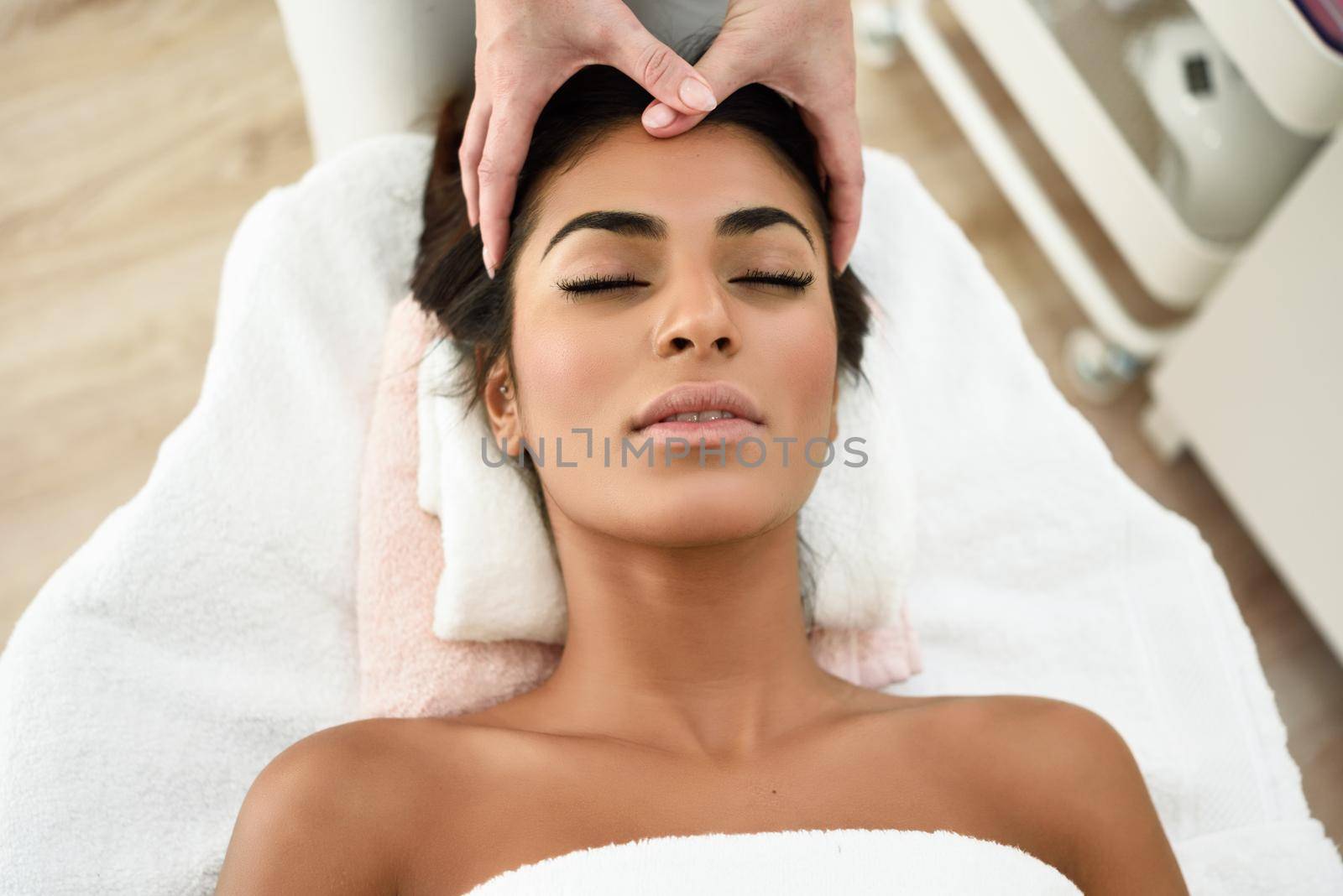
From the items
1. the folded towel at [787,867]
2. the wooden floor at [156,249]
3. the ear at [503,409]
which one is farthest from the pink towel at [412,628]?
the wooden floor at [156,249]

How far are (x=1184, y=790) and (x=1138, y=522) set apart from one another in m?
0.31

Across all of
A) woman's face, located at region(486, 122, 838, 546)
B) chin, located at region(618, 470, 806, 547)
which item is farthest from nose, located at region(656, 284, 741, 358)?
chin, located at region(618, 470, 806, 547)

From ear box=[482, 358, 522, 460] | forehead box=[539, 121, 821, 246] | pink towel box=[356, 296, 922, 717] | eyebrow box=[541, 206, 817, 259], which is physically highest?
forehead box=[539, 121, 821, 246]

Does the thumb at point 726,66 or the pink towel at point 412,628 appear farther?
the pink towel at point 412,628

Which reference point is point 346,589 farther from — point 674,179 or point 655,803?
point 674,179

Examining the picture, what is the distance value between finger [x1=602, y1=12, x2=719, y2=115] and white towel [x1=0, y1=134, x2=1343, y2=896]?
431 mm

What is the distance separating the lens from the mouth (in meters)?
0.86

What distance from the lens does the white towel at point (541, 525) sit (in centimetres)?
107

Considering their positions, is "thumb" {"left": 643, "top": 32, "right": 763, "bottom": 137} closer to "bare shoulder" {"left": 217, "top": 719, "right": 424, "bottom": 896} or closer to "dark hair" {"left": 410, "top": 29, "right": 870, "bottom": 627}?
"dark hair" {"left": 410, "top": 29, "right": 870, "bottom": 627}

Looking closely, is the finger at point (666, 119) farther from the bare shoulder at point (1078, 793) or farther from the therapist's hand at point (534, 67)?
the bare shoulder at point (1078, 793)

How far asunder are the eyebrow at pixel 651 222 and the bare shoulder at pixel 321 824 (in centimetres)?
47

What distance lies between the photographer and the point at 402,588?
110 cm

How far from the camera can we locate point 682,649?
39.8 inches

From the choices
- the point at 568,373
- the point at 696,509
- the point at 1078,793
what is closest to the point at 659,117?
the point at 568,373
